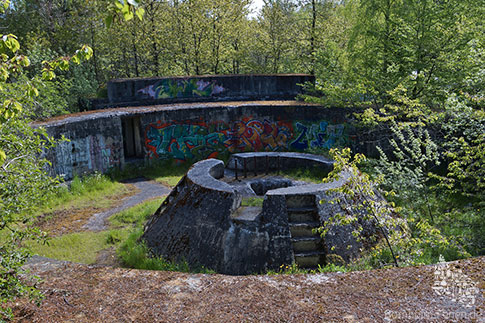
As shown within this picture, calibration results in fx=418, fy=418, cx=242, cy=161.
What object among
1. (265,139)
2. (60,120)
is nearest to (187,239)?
(60,120)

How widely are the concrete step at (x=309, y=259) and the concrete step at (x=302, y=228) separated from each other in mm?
359

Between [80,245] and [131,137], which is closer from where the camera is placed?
[80,245]

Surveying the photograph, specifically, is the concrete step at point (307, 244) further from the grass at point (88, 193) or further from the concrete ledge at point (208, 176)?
the grass at point (88, 193)

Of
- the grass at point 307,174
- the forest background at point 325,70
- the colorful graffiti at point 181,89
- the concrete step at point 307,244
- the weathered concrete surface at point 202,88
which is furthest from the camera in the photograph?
the colorful graffiti at point 181,89

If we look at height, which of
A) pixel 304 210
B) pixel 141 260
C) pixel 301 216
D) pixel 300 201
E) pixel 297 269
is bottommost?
pixel 141 260

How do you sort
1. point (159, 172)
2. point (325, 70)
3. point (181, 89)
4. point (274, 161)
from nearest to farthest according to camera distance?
point (274, 161)
point (159, 172)
point (325, 70)
point (181, 89)

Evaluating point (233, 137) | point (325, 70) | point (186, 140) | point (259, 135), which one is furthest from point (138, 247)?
point (325, 70)

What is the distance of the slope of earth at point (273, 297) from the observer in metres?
3.38

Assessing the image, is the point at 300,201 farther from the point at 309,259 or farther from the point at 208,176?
the point at 208,176

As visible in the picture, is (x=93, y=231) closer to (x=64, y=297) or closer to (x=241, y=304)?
(x=64, y=297)

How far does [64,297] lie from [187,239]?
389 cm

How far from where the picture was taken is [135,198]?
12805 mm

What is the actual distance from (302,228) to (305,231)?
0.26ft

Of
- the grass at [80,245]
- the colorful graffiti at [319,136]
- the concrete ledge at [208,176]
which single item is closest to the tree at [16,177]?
the concrete ledge at [208,176]
